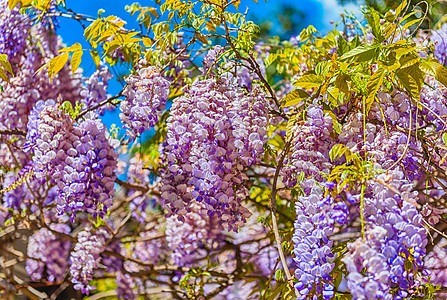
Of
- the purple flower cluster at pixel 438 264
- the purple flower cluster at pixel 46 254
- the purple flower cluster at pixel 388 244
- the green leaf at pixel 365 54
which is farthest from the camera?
the purple flower cluster at pixel 46 254

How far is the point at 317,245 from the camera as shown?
106 centimetres

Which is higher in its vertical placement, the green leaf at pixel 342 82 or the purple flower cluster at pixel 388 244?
the green leaf at pixel 342 82

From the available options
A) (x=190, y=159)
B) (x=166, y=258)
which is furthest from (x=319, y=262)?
(x=166, y=258)

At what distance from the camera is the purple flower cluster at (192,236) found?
9.43ft

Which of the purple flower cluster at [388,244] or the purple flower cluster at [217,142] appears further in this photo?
the purple flower cluster at [217,142]

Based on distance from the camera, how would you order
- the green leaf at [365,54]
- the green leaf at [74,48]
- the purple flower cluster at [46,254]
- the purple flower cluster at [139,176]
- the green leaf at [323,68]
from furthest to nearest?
the purple flower cluster at [46,254] → the purple flower cluster at [139,176] → the green leaf at [74,48] → the green leaf at [323,68] → the green leaf at [365,54]

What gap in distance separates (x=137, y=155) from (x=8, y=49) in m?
1.19

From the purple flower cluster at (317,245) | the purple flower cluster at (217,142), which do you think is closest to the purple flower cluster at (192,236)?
the purple flower cluster at (217,142)

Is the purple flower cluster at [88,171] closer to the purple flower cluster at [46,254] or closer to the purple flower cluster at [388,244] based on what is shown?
the purple flower cluster at [388,244]

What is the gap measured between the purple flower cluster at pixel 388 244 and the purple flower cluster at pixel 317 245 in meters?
0.07

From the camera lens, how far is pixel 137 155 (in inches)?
145

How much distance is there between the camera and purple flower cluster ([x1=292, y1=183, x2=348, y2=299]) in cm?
103

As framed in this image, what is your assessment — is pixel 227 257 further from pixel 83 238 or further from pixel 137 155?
pixel 83 238

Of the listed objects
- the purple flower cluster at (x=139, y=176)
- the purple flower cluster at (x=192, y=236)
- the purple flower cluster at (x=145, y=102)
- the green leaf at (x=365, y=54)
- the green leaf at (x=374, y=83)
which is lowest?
the green leaf at (x=374, y=83)
